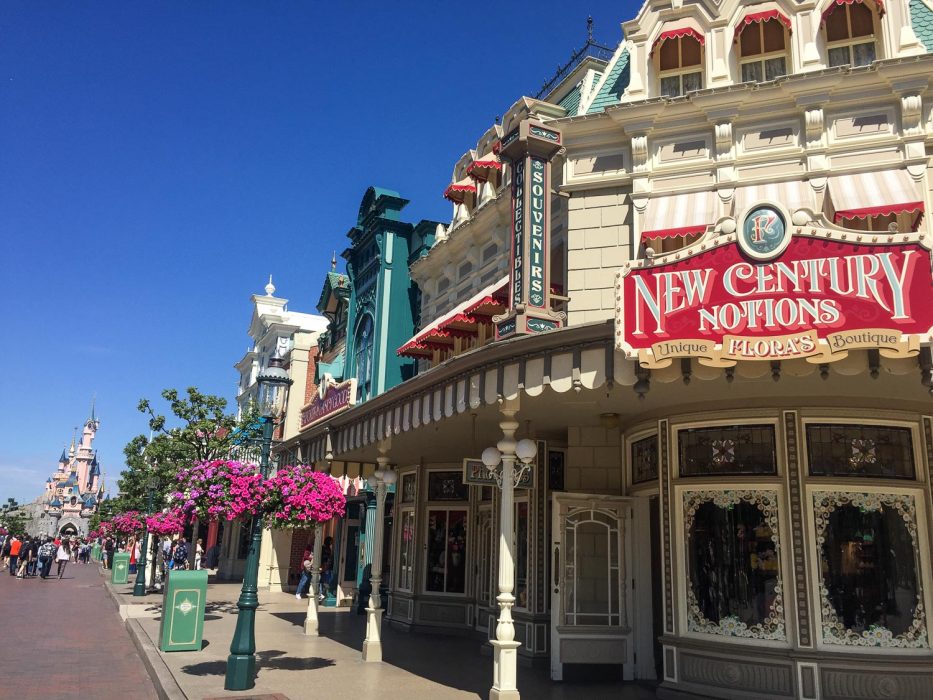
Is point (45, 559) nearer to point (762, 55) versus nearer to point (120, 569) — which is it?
point (120, 569)

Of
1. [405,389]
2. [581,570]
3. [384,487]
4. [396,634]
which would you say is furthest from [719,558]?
[396,634]

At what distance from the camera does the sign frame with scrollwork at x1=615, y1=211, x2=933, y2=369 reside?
22.0ft

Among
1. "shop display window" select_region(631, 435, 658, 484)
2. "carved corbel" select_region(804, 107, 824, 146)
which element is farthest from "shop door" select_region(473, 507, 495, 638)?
"carved corbel" select_region(804, 107, 824, 146)

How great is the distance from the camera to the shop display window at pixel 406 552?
16609 millimetres

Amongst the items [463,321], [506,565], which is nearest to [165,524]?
[463,321]

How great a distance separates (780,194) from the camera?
453 inches

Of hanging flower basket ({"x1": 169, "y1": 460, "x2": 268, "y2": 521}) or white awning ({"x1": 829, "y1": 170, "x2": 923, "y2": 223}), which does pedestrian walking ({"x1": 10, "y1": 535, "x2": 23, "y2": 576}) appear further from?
white awning ({"x1": 829, "y1": 170, "x2": 923, "y2": 223})

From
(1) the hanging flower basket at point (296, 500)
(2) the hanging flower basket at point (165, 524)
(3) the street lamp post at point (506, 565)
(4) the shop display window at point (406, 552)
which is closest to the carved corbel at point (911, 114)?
(3) the street lamp post at point (506, 565)

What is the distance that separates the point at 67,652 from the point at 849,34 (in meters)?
16.7

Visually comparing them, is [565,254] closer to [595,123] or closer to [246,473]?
[595,123]

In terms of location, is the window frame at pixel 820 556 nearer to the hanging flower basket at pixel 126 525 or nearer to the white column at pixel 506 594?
the white column at pixel 506 594

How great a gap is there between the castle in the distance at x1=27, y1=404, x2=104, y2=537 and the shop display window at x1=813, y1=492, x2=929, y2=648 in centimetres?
10451

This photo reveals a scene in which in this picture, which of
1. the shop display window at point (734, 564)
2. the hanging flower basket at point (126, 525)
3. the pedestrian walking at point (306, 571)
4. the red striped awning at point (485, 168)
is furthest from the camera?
the hanging flower basket at point (126, 525)

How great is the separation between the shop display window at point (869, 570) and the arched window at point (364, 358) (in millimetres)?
15339
